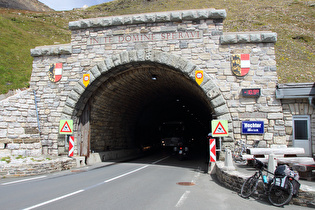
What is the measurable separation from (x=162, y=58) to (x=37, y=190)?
7667 mm

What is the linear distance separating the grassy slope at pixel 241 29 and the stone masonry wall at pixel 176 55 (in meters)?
7.12

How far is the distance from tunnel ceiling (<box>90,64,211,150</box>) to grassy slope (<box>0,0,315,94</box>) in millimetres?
8059

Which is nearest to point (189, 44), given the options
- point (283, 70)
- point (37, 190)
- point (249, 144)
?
point (249, 144)

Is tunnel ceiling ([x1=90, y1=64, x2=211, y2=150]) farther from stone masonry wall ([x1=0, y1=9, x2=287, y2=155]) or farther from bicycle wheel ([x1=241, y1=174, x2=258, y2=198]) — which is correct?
bicycle wheel ([x1=241, y1=174, x2=258, y2=198])

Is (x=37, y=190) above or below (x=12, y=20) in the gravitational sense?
below

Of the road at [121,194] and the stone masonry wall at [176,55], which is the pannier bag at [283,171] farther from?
the stone masonry wall at [176,55]

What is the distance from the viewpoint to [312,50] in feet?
80.9

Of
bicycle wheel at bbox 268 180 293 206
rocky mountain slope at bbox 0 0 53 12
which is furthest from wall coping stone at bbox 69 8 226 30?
rocky mountain slope at bbox 0 0 53 12

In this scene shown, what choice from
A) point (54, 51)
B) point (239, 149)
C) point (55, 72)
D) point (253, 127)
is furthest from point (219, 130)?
point (54, 51)

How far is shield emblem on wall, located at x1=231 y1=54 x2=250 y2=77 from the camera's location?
37.2 ft

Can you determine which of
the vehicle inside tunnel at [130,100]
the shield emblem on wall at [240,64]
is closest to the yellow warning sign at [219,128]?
the vehicle inside tunnel at [130,100]

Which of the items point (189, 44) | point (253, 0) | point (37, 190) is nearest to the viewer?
point (37, 190)

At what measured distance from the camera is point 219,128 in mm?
10750

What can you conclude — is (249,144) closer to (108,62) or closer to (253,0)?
(108,62)
